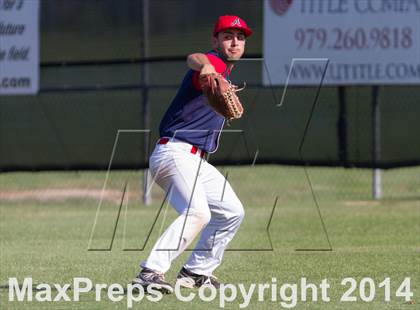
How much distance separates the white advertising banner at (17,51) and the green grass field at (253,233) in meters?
1.76

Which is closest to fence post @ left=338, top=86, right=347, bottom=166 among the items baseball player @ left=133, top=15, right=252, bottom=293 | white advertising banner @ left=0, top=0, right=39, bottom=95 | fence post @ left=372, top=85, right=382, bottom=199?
fence post @ left=372, top=85, right=382, bottom=199

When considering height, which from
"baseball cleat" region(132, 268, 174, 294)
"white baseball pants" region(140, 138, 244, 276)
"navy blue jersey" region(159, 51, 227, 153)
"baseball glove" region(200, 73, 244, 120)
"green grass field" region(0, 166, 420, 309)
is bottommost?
"green grass field" region(0, 166, 420, 309)

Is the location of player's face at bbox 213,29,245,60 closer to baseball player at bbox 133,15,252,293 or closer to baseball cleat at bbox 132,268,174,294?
baseball player at bbox 133,15,252,293

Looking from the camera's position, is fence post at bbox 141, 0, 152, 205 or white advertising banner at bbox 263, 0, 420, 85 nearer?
white advertising banner at bbox 263, 0, 420, 85

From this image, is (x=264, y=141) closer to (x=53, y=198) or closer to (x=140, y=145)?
(x=140, y=145)

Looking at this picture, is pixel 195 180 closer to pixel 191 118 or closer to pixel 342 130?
pixel 191 118

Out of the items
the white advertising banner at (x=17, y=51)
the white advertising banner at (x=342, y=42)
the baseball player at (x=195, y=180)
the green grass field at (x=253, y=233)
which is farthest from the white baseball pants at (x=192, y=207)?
the white advertising banner at (x=17, y=51)

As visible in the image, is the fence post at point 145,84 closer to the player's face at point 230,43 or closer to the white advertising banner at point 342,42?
the white advertising banner at point 342,42

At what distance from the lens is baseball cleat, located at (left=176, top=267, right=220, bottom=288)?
7.82m

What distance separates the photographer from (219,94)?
717 cm

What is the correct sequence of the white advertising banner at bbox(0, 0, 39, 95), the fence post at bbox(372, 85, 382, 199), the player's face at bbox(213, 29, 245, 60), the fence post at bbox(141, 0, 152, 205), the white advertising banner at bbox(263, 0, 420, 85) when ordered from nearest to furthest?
the player's face at bbox(213, 29, 245, 60) < the white advertising banner at bbox(263, 0, 420, 85) < the fence post at bbox(372, 85, 382, 199) < the fence post at bbox(141, 0, 152, 205) < the white advertising banner at bbox(0, 0, 39, 95)

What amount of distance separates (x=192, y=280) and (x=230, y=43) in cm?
178

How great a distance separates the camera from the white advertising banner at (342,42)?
1416cm

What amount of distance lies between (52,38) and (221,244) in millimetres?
8619
